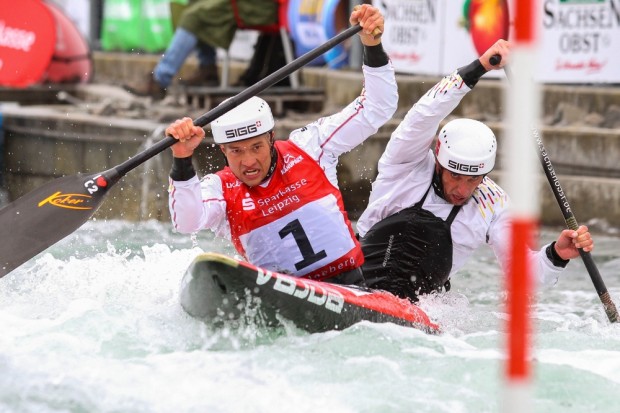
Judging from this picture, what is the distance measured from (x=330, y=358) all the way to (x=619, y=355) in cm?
146

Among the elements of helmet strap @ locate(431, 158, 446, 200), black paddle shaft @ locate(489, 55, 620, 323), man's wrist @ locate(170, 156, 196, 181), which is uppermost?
man's wrist @ locate(170, 156, 196, 181)

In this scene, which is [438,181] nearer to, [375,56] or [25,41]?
[375,56]

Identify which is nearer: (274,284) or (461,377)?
(461,377)

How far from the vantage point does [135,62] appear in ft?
51.9

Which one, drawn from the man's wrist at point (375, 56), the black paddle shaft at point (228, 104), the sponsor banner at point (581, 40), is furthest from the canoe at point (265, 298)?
the sponsor banner at point (581, 40)

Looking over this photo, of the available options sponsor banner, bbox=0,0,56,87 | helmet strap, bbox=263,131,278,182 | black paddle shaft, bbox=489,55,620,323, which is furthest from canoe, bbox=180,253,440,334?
sponsor banner, bbox=0,0,56,87

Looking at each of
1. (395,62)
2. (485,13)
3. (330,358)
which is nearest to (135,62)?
(395,62)

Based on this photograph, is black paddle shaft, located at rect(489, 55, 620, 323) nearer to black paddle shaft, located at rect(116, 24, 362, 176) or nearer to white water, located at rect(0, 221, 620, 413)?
white water, located at rect(0, 221, 620, 413)

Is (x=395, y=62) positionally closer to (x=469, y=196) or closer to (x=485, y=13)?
(x=485, y=13)

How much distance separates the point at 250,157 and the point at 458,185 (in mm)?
1265

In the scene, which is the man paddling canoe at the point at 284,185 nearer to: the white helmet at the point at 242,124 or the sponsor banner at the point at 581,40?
the white helmet at the point at 242,124

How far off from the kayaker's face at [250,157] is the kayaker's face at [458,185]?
1106mm

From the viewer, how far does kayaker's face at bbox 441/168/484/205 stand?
5938mm

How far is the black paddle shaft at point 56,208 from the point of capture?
5.86 meters
